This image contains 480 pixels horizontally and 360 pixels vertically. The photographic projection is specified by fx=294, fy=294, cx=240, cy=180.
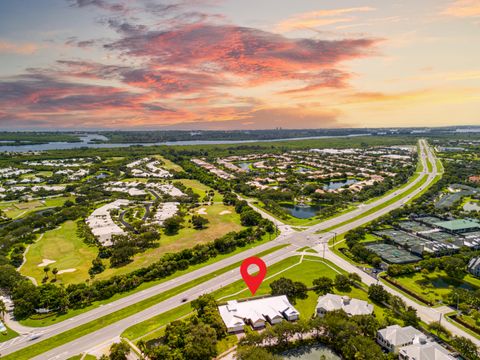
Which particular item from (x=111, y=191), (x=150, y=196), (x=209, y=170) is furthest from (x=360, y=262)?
(x=209, y=170)

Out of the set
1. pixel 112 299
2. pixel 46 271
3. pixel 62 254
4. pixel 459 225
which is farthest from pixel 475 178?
pixel 46 271

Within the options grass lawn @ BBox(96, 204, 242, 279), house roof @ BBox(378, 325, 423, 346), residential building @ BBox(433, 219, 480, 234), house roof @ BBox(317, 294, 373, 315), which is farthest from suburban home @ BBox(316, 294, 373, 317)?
residential building @ BBox(433, 219, 480, 234)

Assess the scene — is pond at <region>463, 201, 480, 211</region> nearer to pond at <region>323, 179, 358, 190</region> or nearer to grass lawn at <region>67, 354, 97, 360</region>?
pond at <region>323, 179, 358, 190</region>

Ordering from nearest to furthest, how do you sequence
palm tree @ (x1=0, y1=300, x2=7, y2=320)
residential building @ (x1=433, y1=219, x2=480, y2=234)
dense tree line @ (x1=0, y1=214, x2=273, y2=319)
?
palm tree @ (x1=0, y1=300, x2=7, y2=320) → dense tree line @ (x1=0, y1=214, x2=273, y2=319) → residential building @ (x1=433, y1=219, x2=480, y2=234)

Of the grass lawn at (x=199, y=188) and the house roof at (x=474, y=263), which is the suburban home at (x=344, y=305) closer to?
the house roof at (x=474, y=263)

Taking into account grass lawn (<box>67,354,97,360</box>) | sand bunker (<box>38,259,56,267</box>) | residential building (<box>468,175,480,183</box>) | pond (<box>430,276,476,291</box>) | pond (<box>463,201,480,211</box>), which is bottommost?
grass lawn (<box>67,354,97,360</box>)

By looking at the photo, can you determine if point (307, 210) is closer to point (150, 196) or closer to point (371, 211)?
point (371, 211)
